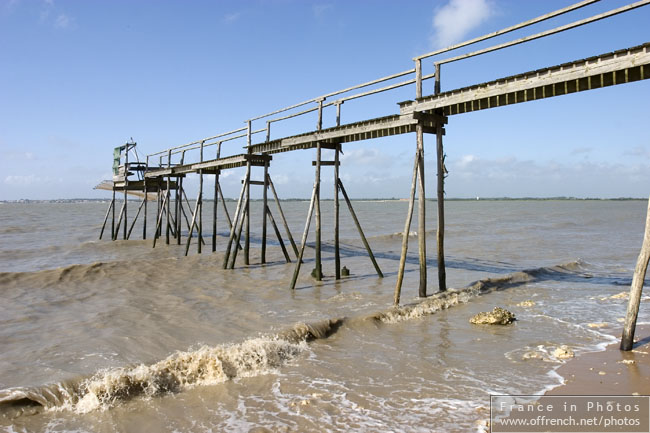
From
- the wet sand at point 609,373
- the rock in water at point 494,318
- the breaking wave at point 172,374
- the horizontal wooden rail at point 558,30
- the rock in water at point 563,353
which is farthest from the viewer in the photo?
the rock in water at point 494,318

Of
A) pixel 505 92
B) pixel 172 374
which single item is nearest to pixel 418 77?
pixel 505 92

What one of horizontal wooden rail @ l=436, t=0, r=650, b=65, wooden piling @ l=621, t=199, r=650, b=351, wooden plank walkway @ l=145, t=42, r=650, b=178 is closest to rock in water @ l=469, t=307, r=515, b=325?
wooden piling @ l=621, t=199, r=650, b=351

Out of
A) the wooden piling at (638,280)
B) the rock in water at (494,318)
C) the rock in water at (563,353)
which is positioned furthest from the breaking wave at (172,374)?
the wooden piling at (638,280)

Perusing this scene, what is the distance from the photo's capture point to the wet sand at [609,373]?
489cm

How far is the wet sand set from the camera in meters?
4.89

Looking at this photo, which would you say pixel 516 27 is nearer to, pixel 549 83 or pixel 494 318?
pixel 549 83

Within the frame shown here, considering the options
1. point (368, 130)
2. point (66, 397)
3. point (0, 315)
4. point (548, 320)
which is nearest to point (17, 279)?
point (0, 315)

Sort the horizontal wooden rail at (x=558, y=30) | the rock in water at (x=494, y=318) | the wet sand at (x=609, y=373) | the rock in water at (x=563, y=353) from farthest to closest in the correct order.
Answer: the rock in water at (x=494, y=318) → the rock in water at (x=563, y=353) → the horizontal wooden rail at (x=558, y=30) → the wet sand at (x=609, y=373)

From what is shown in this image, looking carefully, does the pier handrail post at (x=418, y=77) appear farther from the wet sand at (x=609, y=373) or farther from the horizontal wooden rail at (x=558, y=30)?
the wet sand at (x=609, y=373)

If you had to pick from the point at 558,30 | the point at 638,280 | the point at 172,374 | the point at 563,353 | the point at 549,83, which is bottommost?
the point at 172,374

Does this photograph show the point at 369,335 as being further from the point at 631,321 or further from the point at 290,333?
the point at 631,321

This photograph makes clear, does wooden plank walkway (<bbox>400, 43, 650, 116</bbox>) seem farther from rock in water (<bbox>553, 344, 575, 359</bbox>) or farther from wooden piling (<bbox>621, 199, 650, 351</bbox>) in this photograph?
rock in water (<bbox>553, 344, 575, 359</bbox>)

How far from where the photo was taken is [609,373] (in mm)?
5340

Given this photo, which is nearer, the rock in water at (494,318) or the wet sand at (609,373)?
the wet sand at (609,373)
